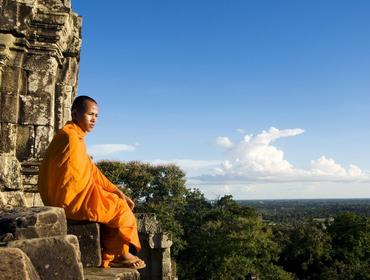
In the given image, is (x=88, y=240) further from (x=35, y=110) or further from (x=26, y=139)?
(x=35, y=110)

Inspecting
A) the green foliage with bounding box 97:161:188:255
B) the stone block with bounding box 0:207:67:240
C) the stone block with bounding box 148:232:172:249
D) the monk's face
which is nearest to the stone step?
the stone block with bounding box 0:207:67:240

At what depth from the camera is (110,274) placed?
345 cm

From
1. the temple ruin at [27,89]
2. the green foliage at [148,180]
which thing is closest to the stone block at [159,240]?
the temple ruin at [27,89]

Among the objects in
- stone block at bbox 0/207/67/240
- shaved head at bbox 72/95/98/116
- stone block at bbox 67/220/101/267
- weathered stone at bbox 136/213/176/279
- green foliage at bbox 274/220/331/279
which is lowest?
green foliage at bbox 274/220/331/279

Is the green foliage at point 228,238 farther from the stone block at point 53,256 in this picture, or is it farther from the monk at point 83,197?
the stone block at point 53,256

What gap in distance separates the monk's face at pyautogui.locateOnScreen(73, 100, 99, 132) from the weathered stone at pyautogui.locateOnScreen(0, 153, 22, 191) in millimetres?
1326

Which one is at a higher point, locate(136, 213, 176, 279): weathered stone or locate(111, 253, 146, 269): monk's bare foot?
locate(111, 253, 146, 269): monk's bare foot

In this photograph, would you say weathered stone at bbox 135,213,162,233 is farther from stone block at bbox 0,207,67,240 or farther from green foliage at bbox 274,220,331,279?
green foliage at bbox 274,220,331,279

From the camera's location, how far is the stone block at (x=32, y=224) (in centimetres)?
275

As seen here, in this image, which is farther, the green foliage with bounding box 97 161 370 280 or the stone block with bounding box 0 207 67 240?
the green foliage with bounding box 97 161 370 280

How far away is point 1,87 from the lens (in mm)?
5336

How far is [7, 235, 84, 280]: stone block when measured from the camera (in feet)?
8.02

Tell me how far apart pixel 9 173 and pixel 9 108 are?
0.82 metres

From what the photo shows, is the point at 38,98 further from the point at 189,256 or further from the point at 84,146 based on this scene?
the point at 189,256
